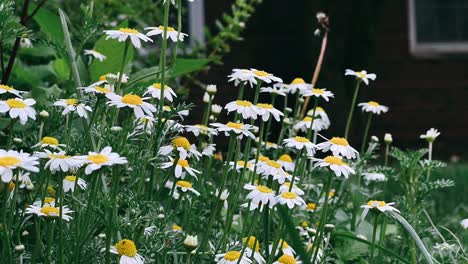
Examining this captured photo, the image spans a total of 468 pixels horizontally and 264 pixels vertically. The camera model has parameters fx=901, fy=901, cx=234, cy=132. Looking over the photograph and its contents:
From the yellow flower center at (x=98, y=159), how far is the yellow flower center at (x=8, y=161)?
11cm

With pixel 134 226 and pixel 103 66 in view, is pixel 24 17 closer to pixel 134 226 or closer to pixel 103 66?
pixel 103 66

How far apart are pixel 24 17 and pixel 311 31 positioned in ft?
20.1

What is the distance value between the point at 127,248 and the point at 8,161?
0.82 feet

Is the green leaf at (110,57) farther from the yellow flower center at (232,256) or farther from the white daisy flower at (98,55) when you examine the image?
the yellow flower center at (232,256)

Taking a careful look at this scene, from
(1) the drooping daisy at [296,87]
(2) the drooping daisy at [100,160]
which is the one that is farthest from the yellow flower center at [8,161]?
(1) the drooping daisy at [296,87]

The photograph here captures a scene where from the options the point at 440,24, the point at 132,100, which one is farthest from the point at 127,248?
the point at 440,24

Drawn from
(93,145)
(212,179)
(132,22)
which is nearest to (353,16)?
(132,22)

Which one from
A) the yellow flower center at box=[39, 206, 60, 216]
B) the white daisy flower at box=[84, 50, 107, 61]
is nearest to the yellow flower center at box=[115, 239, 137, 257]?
the yellow flower center at box=[39, 206, 60, 216]

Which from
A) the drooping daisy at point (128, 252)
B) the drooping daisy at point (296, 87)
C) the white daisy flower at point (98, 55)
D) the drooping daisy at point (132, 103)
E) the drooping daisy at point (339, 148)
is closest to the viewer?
the drooping daisy at point (128, 252)

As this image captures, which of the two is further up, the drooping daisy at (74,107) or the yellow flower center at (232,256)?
the drooping daisy at (74,107)

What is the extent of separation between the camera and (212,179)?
266cm

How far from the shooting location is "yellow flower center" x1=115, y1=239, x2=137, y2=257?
1458 millimetres

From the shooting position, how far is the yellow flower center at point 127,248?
1.46 meters

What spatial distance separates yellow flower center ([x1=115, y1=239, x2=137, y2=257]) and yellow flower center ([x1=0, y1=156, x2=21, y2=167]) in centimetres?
23
